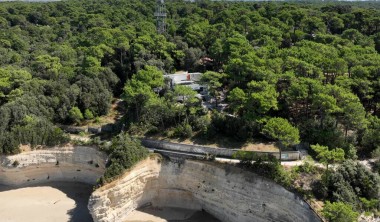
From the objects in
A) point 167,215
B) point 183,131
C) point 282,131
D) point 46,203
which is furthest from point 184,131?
point 46,203

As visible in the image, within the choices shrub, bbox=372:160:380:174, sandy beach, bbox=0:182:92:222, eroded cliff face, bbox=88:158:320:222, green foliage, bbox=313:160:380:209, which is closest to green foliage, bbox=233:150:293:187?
eroded cliff face, bbox=88:158:320:222

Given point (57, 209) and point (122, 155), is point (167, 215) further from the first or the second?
point (57, 209)

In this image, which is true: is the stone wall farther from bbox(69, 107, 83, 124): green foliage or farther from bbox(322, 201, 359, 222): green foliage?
bbox(69, 107, 83, 124): green foliage

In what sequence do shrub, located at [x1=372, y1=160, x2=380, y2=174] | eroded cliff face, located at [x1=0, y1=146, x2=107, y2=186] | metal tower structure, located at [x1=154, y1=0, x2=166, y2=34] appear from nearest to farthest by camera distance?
1. shrub, located at [x1=372, y1=160, x2=380, y2=174]
2. eroded cliff face, located at [x1=0, y1=146, x2=107, y2=186]
3. metal tower structure, located at [x1=154, y1=0, x2=166, y2=34]

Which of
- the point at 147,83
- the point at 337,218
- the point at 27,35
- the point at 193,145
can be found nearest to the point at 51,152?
the point at 147,83

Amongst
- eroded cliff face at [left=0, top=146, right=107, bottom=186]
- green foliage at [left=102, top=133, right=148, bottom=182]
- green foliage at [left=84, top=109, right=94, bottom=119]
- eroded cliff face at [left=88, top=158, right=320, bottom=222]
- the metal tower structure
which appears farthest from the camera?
the metal tower structure

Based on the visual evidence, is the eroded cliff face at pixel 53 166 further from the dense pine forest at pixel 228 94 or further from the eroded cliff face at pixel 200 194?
the eroded cliff face at pixel 200 194
